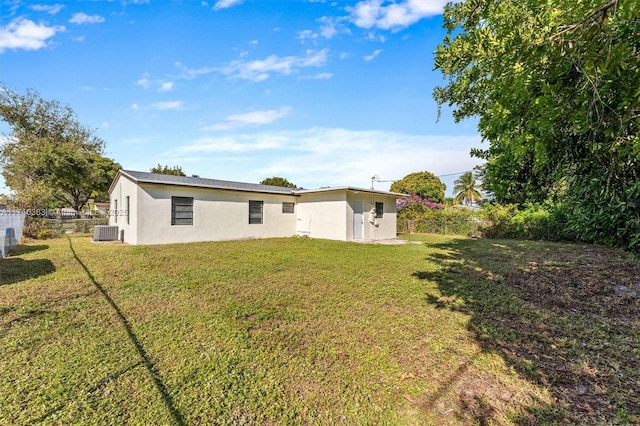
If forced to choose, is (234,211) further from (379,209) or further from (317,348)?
(317,348)

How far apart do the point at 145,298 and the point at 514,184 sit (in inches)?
246

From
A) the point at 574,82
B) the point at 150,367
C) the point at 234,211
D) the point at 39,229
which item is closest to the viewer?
the point at 150,367

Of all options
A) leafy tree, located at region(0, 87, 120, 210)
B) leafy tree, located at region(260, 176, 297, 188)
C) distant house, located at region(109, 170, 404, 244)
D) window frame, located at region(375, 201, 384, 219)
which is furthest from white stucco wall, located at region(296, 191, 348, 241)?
leafy tree, located at region(260, 176, 297, 188)

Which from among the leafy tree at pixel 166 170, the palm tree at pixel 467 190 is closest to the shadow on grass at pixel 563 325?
the palm tree at pixel 467 190

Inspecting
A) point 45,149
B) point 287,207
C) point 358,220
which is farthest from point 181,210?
point 45,149

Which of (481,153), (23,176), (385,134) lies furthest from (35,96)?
(481,153)

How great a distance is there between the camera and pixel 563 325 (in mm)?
3635

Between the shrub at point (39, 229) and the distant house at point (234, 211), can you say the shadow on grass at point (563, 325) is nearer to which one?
the distant house at point (234, 211)

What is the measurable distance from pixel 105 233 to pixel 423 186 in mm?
27710

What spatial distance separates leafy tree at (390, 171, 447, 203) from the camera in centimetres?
2989

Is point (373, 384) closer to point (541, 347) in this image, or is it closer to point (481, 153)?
point (541, 347)

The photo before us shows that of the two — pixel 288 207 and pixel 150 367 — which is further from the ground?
pixel 288 207

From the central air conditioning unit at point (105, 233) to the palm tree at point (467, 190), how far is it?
3201 cm

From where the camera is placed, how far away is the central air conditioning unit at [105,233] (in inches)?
449
